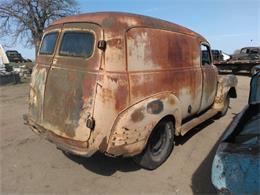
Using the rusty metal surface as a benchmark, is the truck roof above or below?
above

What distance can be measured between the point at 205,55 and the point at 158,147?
274 cm

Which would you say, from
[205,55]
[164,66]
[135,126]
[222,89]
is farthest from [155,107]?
[222,89]

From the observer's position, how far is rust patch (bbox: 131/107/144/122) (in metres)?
3.95

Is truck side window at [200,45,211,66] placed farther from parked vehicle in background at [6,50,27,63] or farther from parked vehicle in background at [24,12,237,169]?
parked vehicle in background at [6,50,27,63]

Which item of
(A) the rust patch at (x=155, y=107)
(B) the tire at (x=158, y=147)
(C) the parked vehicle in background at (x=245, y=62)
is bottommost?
(B) the tire at (x=158, y=147)

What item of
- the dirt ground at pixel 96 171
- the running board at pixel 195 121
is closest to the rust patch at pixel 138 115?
the dirt ground at pixel 96 171

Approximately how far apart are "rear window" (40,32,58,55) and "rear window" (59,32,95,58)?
0.26 meters

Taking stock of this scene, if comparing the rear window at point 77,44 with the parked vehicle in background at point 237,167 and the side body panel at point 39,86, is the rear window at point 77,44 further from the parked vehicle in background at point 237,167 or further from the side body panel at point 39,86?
the parked vehicle in background at point 237,167

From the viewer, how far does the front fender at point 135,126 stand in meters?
3.87

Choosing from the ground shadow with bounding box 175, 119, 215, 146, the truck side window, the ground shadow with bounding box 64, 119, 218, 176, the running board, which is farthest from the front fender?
the truck side window

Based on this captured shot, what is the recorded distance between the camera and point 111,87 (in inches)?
151

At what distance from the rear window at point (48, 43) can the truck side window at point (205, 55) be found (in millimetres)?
3083

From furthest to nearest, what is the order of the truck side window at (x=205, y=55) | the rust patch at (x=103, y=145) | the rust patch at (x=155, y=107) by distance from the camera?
the truck side window at (x=205, y=55) → the rust patch at (x=155, y=107) → the rust patch at (x=103, y=145)

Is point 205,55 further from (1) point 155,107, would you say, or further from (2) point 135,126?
(2) point 135,126
